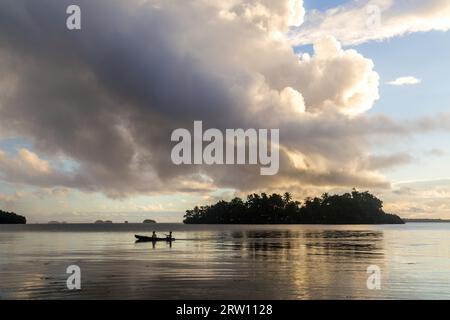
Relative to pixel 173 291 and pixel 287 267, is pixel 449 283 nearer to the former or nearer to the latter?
pixel 287 267

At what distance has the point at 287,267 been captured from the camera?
5603 cm

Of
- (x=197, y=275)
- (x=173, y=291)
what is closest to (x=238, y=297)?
(x=173, y=291)

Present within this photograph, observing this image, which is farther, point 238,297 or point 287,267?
point 287,267
